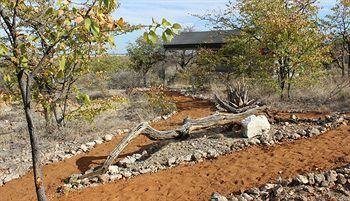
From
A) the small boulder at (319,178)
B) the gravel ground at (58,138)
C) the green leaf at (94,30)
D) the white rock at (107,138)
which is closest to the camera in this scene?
the green leaf at (94,30)

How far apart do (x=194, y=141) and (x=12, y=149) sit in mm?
5588

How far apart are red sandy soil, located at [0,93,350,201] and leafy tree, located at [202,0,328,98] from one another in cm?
551

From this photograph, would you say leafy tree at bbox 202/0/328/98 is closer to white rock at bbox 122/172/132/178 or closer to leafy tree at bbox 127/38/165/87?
white rock at bbox 122/172/132/178

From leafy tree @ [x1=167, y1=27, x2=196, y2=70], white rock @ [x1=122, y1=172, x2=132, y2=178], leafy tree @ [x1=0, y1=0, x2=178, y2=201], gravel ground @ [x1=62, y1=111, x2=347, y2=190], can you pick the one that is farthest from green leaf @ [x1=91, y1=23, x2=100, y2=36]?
leafy tree @ [x1=167, y1=27, x2=196, y2=70]

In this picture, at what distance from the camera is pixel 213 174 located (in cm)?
702

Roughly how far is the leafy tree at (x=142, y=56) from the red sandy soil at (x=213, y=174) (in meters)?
18.8

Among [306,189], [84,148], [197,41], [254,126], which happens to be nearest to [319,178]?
[306,189]

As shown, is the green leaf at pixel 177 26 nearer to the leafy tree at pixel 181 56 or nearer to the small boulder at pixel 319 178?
the small boulder at pixel 319 178

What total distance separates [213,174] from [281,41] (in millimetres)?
8052

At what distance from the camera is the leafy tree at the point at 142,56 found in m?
27.0

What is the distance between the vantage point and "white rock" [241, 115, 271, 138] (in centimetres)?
861

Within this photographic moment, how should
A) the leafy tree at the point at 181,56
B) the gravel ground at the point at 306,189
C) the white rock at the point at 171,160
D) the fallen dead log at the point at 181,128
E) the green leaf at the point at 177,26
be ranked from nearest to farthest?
1. the green leaf at the point at 177,26
2. the gravel ground at the point at 306,189
3. the white rock at the point at 171,160
4. the fallen dead log at the point at 181,128
5. the leafy tree at the point at 181,56

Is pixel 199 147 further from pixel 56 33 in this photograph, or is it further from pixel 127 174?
pixel 56 33

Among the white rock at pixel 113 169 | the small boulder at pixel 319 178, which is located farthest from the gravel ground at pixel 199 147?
the small boulder at pixel 319 178
